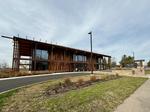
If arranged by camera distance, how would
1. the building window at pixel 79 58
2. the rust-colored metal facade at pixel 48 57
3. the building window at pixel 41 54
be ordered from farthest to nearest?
1. the building window at pixel 79 58
2. the building window at pixel 41 54
3. the rust-colored metal facade at pixel 48 57

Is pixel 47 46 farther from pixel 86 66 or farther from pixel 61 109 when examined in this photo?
pixel 61 109

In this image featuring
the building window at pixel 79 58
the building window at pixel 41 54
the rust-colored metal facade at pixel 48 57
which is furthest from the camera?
the building window at pixel 79 58

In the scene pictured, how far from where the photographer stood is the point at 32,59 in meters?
33.1

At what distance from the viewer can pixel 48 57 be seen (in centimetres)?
3738

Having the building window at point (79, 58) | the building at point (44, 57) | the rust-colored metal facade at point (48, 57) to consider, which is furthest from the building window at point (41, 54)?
the building window at point (79, 58)

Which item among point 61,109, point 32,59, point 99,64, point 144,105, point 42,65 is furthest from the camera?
point 99,64

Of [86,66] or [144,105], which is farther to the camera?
[86,66]

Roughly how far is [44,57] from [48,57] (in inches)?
46.9

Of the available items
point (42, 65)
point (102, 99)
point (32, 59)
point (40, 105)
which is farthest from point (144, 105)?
point (42, 65)

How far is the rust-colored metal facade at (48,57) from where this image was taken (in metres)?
31.9

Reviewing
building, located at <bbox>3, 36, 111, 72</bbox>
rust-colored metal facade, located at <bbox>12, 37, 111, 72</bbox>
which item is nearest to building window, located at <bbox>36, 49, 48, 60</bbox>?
building, located at <bbox>3, 36, 111, 72</bbox>

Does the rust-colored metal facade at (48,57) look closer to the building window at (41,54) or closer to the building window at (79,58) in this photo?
the building window at (79,58)

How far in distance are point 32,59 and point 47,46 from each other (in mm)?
5604

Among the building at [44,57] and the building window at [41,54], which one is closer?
the building at [44,57]
